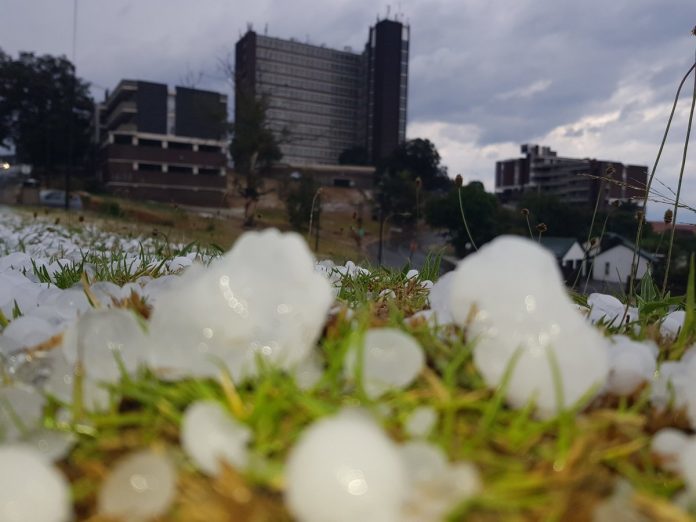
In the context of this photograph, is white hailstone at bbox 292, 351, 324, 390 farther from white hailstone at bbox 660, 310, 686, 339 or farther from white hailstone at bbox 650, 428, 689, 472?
white hailstone at bbox 660, 310, 686, 339

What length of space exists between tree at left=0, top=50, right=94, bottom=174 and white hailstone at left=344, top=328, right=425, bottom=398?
40963 mm

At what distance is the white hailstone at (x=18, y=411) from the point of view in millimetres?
576

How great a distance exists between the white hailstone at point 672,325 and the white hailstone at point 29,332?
933 mm

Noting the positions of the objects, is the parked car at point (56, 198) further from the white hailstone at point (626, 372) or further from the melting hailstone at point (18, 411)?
the white hailstone at point (626, 372)

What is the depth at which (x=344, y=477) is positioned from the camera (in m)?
0.42

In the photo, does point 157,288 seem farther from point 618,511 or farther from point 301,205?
point 301,205

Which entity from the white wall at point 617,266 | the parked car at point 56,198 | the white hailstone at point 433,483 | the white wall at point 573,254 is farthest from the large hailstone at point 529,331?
the parked car at point 56,198

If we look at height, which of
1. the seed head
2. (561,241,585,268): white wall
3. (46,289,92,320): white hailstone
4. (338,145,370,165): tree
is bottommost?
(561,241,585,268): white wall

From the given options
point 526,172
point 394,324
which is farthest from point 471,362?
point 526,172

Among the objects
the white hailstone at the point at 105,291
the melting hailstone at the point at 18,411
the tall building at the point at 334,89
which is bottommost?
the melting hailstone at the point at 18,411

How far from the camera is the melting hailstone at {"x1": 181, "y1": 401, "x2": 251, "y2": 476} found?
19.3 inches

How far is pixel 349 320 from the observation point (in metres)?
0.76

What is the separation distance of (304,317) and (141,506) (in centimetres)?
23

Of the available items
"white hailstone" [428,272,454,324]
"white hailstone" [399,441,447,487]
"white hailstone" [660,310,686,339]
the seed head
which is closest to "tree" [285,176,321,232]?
the seed head
